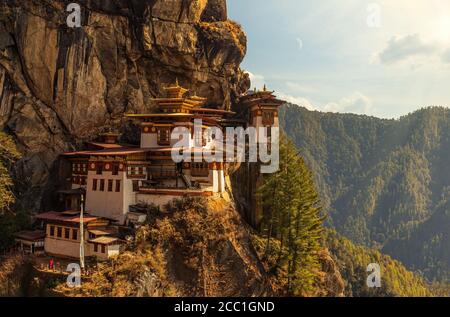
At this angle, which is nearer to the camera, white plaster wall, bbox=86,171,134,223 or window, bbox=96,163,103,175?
white plaster wall, bbox=86,171,134,223

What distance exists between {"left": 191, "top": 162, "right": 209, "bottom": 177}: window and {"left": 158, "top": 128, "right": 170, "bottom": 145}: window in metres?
6.29

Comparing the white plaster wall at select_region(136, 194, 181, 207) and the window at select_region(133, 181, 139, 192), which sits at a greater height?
the window at select_region(133, 181, 139, 192)

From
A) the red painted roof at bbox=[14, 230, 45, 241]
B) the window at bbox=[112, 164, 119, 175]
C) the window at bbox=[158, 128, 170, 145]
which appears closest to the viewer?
the red painted roof at bbox=[14, 230, 45, 241]

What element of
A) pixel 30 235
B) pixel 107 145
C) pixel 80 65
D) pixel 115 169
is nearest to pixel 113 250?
pixel 115 169

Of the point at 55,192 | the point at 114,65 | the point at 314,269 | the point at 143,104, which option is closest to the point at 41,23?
the point at 114,65

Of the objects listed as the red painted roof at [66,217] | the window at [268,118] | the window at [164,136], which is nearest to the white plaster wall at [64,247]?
the red painted roof at [66,217]

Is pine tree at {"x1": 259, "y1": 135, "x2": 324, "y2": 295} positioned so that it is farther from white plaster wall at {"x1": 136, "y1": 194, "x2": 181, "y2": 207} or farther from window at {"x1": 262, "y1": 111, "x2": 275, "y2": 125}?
window at {"x1": 262, "y1": 111, "x2": 275, "y2": 125}

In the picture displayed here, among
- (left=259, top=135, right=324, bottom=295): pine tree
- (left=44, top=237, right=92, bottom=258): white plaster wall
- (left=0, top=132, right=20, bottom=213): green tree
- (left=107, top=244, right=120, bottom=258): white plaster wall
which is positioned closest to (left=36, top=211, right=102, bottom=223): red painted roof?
(left=44, top=237, right=92, bottom=258): white plaster wall

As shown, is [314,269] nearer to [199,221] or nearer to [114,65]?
[199,221]

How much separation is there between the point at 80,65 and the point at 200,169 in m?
19.8

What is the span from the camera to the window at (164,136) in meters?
52.2

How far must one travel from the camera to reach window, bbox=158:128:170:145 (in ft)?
171

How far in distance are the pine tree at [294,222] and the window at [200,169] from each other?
6.49 meters

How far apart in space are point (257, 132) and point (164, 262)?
2444 centimetres
